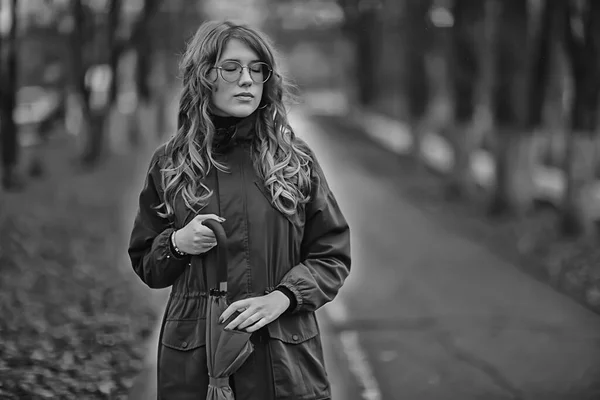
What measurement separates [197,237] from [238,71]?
0.59 m

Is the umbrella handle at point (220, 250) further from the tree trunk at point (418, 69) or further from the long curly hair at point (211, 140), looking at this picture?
the tree trunk at point (418, 69)

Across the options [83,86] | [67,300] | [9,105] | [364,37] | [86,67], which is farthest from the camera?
[364,37]

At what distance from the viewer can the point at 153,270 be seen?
10.2ft

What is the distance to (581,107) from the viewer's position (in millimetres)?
12398

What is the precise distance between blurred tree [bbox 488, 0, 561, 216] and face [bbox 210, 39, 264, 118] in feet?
Result: 38.4

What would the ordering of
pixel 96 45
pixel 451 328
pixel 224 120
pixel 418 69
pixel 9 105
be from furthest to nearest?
pixel 418 69 → pixel 96 45 → pixel 9 105 → pixel 451 328 → pixel 224 120

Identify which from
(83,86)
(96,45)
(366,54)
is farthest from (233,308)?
(366,54)

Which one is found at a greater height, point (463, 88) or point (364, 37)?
point (463, 88)

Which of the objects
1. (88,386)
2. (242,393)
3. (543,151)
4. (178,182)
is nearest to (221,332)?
(242,393)

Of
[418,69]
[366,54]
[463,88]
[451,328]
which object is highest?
[463,88]

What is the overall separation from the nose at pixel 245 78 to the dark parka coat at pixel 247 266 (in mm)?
141

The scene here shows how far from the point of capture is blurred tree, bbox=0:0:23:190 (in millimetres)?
14125

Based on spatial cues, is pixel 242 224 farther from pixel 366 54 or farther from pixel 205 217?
pixel 366 54

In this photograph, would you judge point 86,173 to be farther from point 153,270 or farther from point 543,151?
point 153,270
